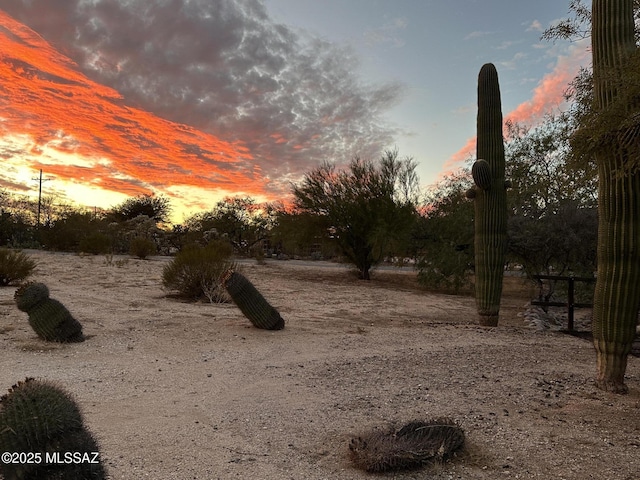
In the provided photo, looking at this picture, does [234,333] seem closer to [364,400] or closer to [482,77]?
[364,400]

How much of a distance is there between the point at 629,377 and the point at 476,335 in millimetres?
3184

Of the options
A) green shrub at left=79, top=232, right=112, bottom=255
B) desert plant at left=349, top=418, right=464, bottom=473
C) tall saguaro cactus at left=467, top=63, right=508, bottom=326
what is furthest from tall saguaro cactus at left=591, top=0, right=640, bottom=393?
green shrub at left=79, top=232, right=112, bottom=255

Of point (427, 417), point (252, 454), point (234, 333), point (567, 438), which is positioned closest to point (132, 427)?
A: point (252, 454)

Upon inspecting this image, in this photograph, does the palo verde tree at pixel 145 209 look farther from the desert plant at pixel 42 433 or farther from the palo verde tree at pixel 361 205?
the desert plant at pixel 42 433

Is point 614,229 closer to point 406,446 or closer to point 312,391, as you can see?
point 406,446

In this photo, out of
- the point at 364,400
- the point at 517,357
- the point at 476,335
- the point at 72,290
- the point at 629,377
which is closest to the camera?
the point at 364,400

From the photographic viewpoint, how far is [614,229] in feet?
18.3

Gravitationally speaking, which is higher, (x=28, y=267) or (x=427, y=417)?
(x=28, y=267)

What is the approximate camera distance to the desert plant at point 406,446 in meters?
3.49

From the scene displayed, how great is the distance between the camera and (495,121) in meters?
10.9

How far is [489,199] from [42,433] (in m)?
9.90

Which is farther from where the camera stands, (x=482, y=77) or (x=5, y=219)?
(x=5, y=219)

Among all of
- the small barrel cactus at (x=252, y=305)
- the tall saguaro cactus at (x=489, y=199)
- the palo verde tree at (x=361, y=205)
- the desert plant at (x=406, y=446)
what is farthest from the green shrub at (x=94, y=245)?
the desert plant at (x=406, y=446)

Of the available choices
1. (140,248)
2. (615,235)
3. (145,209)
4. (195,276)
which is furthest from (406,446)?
(145,209)
